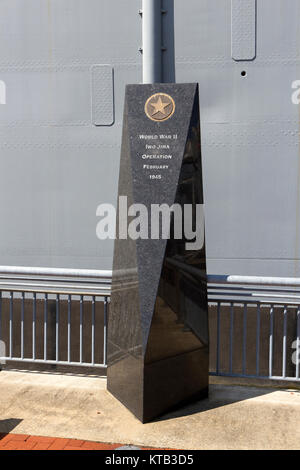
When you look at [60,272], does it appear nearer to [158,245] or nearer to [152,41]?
[158,245]

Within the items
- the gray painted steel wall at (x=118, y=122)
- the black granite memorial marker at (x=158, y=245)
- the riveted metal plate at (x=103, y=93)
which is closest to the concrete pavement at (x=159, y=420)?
the black granite memorial marker at (x=158, y=245)

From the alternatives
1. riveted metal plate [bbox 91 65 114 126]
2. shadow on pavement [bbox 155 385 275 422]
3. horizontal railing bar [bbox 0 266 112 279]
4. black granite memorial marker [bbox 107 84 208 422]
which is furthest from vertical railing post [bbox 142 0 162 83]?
riveted metal plate [bbox 91 65 114 126]

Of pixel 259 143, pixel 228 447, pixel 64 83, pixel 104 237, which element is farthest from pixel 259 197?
pixel 228 447

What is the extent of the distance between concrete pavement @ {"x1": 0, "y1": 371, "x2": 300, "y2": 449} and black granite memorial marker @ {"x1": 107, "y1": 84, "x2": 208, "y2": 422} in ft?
0.69

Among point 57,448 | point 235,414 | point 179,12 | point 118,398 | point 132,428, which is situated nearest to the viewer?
point 57,448

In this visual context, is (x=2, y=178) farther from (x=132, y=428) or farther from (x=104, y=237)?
(x=132, y=428)

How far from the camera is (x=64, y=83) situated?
7.07 m

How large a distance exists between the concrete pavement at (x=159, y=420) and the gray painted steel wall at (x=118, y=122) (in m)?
2.58

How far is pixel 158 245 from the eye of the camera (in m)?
3.89

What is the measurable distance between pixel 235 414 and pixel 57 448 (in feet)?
5.21

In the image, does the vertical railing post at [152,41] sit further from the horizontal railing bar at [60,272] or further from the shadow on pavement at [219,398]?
the shadow on pavement at [219,398]

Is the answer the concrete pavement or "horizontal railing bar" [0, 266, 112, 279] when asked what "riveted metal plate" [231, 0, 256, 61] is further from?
the concrete pavement

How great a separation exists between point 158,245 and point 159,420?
151 centimetres

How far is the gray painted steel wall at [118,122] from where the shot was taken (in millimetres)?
6645
